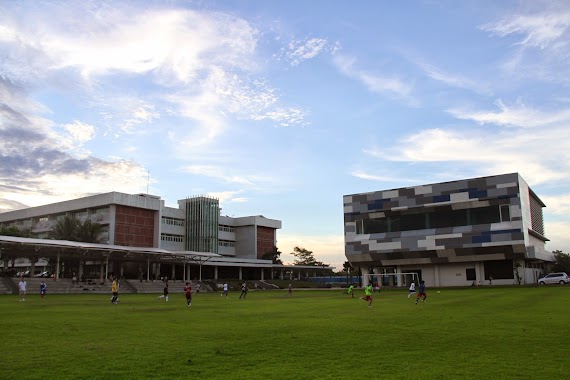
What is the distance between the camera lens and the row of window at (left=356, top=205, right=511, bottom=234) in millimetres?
73812

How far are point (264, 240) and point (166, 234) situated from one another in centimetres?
2518

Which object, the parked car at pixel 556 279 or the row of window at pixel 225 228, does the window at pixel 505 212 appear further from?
the row of window at pixel 225 228

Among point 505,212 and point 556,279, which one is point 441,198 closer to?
point 505,212

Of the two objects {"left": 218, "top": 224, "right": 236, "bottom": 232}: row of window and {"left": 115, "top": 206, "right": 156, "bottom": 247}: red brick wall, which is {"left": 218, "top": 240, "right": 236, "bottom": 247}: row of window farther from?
{"left": 115, "top": 206, "right": 156, "bottom": 247}: red brick wall

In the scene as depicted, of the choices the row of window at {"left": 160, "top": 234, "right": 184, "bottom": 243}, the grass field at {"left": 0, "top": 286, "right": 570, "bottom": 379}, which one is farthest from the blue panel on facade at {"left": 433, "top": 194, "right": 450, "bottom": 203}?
the grass field at {"left": 0, "top": 286, "right": 570, "bottom": 379}

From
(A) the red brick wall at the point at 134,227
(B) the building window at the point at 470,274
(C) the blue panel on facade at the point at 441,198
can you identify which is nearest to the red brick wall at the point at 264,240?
(A) the red brick wall at the point at 134,227

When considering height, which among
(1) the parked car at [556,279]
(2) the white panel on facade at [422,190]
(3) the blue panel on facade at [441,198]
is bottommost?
(1) the parked car at [556,279]

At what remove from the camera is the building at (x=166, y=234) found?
84000 mm

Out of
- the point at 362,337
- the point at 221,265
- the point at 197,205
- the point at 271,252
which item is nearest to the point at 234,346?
the point at 362,337

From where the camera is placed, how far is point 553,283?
211 feet

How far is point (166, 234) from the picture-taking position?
9869cm

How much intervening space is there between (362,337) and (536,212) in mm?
82657

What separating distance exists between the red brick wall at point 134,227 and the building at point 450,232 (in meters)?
36.1

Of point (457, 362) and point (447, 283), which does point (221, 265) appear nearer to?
point (447, 283)
